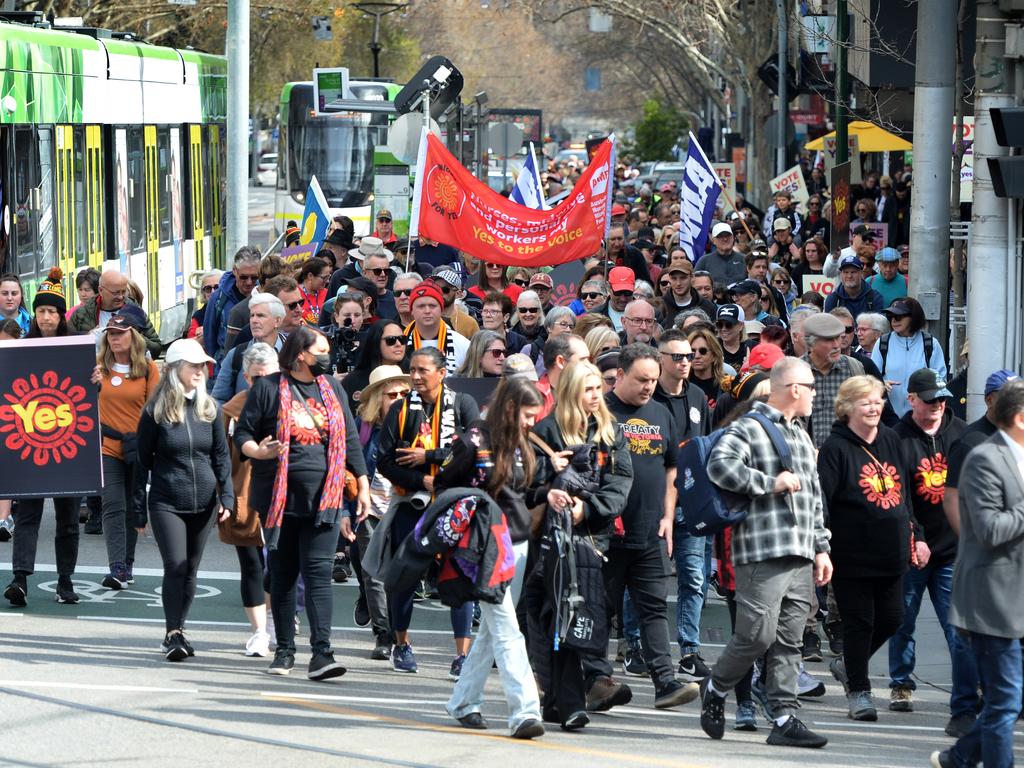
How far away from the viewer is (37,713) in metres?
8.18

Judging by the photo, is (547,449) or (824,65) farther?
(824,65)

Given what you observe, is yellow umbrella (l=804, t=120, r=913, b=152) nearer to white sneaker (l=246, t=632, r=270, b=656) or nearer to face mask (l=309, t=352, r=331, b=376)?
white sneaker (l=246, t=632, r=270, b=656)

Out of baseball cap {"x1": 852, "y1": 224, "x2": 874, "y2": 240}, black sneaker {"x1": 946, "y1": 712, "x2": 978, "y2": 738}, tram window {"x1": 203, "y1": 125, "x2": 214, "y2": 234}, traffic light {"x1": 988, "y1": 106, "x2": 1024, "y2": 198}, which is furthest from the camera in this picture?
tram window {"x1": 203, "y1": 125, "x2": 214, "y2": 234}

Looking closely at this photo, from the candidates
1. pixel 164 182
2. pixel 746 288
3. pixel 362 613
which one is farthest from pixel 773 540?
pixel 164 182

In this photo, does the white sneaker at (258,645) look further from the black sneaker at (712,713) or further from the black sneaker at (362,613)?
the black sneaker at (712,713)

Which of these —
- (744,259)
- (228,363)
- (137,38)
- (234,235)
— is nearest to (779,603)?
(228,363)

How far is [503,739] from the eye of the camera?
8.08 meters

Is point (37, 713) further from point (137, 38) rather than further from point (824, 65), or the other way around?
point (824, 65)

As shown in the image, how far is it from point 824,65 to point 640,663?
29.0 meters

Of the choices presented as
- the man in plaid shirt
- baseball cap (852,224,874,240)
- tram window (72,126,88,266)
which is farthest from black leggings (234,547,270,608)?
baseball cap (852,224,874,240)

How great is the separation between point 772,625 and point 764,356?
2810 millimetres

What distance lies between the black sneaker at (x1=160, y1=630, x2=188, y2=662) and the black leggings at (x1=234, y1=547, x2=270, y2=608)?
0.39 m

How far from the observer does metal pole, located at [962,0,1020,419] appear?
1233 cm

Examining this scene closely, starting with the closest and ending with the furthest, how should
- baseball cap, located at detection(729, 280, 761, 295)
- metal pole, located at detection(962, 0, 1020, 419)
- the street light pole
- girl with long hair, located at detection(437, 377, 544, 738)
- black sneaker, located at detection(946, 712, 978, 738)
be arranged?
1. girl with long hair, located at detection(437, 377, 544, 738)
2. black sneaker, located at detection(946, 712, 978, 738)
3. metal pole, located at detection(962, 0, 1020, 419)
4. baseball cap, located at detection(729, 280, 761, 295)
5. the street light pole
